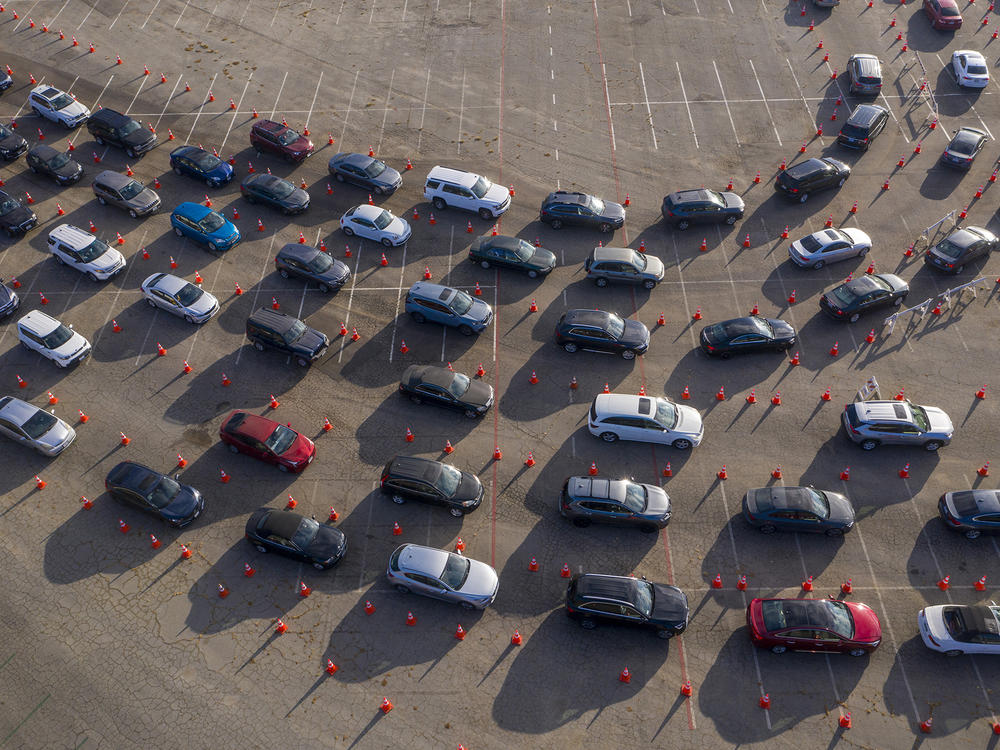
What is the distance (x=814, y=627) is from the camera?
2430 cm

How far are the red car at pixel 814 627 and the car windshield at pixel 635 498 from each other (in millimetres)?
5285

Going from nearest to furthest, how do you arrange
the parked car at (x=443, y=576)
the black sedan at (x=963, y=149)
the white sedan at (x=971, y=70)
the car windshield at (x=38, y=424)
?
the parked car at (x=443, y=576) → the car windshield at (x=38, y=424) → the black sedan at (x=963, y=149) → the white sedan at (x=971, y=70)

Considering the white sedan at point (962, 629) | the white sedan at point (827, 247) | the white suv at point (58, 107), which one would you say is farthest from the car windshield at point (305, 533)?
the white suv at point (58, 107)

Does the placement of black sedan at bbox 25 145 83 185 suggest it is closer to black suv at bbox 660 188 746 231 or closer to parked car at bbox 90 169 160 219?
parked car at bbox 90 169 160 219

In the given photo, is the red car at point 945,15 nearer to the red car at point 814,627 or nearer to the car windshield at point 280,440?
the red car at point 814,627

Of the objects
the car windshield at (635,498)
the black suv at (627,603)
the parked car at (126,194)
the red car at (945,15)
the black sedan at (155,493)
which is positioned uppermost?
the red car at (945,15)

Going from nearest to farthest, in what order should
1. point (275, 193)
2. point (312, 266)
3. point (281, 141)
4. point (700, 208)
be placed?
point (312, 266), point (700, 208), point (275, 193), point (281, 141)

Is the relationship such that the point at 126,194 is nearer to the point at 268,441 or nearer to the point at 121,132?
the point at 121,132

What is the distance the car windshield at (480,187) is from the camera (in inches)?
1598

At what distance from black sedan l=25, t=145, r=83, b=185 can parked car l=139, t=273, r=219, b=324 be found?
12083 mm

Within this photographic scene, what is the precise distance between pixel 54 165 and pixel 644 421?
121ft

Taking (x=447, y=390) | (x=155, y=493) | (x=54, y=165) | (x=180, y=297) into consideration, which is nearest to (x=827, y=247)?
(x=447, y=390)

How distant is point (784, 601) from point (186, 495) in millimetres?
22340

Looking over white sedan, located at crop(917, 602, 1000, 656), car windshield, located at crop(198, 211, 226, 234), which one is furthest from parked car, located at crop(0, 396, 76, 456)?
white sedan, located at crop(917, 602, 1000, 656)
